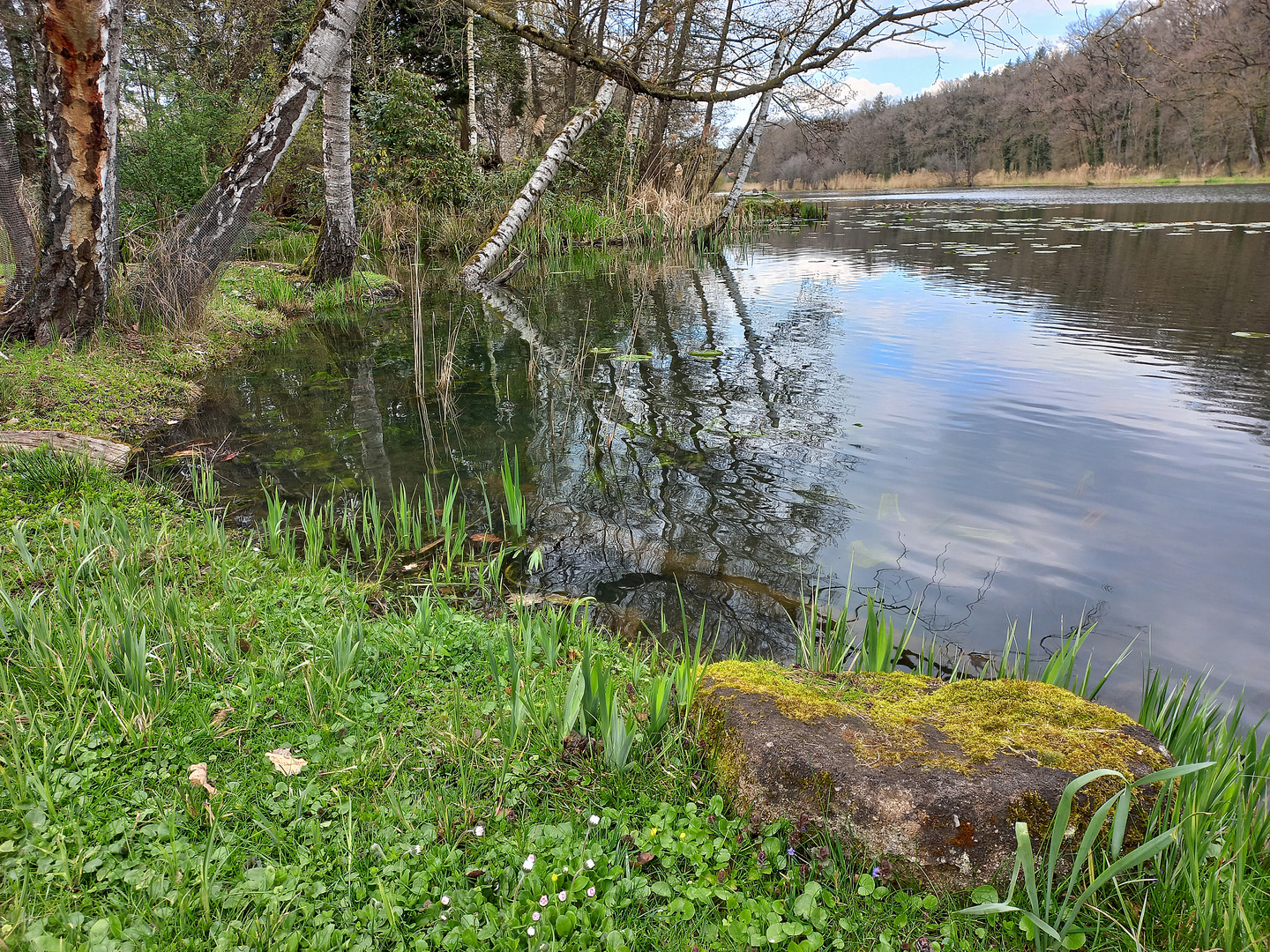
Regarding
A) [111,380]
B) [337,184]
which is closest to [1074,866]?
[111,380]

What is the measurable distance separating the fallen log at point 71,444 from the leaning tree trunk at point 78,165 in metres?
2.12

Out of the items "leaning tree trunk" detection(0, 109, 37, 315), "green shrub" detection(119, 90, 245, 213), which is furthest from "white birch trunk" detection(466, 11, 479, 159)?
"leaning tree trunk" detection(0, 109, 37, 315)

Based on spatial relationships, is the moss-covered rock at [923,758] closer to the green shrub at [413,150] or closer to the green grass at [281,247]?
the green grass at [281,247]

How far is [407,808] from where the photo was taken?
6.03 ft

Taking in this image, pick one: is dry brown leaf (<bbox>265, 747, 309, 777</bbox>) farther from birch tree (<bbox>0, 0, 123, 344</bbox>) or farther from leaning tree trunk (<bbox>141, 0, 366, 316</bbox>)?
leaning tree trunk (<bbox>141, 0, 366, 316</bbox>)

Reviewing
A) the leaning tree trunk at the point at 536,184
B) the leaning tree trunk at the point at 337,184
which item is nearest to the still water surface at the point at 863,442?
the leaning tree trunk at the point at 536,184

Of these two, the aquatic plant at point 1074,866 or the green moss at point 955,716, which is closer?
the aquatic plant at point 1074,866

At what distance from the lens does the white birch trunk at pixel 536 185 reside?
36.4 feet

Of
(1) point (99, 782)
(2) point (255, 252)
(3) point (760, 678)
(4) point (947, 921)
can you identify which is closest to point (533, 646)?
(3) point (760, 678)

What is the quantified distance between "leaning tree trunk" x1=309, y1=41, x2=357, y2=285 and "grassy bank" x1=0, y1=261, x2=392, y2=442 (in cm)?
183

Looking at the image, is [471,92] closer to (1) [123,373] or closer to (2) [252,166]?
(2) [252,166]

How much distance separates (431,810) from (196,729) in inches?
29.5

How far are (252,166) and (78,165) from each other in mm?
1777

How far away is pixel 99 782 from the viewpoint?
72.4 inches
